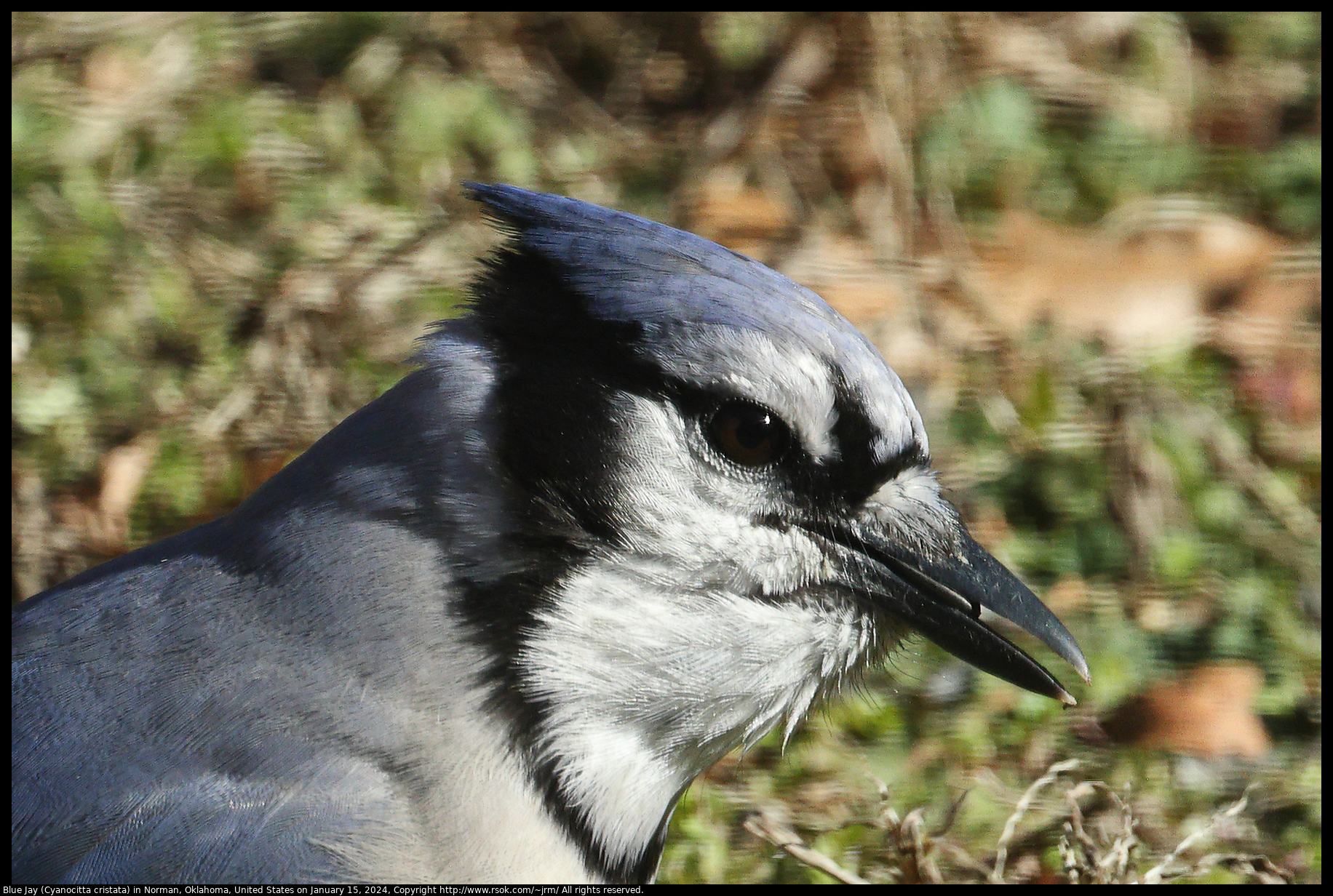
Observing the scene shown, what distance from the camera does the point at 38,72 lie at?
3.74 m

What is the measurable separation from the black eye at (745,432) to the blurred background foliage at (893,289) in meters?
0.88

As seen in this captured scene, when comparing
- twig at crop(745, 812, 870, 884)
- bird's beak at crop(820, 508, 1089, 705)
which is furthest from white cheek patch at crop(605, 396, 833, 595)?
twig at crop(745, 812, 870, 884)

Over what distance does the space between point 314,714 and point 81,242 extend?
243cm

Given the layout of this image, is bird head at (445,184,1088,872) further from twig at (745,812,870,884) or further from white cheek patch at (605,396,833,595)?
twig at (745,812,870,884)

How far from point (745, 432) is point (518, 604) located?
14.1 inches

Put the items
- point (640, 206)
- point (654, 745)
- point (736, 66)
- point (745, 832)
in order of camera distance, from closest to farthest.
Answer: point (654, 745) < point (745, 832) < point (640, 206) < point (736, 66)

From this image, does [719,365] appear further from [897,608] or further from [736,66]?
[736,66]

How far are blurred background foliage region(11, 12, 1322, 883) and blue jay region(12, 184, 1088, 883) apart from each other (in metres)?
0.77

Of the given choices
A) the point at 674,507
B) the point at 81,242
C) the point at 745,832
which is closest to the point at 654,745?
the point at 674,507

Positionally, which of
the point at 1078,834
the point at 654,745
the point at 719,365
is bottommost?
the point at 1078,834

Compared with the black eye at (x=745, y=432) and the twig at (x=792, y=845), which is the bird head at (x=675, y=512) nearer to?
the black eye at (x=745, y=432)

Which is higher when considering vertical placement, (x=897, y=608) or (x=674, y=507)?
(x=674, y=507)

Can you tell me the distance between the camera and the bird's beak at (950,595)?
1.68 meters
